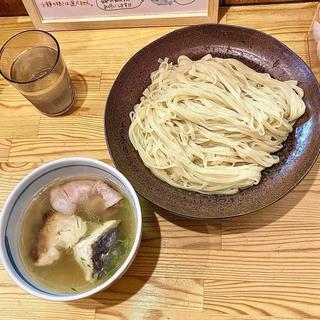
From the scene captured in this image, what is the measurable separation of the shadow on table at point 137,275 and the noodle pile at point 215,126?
6.4 inches

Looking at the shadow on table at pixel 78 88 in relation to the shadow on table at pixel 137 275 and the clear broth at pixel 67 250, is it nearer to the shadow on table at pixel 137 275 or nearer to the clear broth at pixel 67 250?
the clear broth at pixel 67 250

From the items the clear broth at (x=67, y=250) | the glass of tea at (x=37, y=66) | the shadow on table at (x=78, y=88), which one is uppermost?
the glass of tea at (x=37, y=66)

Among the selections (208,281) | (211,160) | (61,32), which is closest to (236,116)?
(211,160)

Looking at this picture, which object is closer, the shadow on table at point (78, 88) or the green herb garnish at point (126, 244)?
the green herb garnish at point (126, 244)

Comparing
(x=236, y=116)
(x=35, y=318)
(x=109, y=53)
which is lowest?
(x=35, y=318)

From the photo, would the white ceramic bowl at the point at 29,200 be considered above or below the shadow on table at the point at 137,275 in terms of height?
above

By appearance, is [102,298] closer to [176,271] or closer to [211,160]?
[176,271]

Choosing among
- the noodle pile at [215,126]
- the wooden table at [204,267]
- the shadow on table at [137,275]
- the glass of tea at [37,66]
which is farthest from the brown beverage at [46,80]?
the shadow on table at [137,275]

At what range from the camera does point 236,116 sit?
125cm

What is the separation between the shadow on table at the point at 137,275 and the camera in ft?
3.94

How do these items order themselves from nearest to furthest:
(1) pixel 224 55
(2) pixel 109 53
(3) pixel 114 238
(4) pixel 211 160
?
(3) pixel 114 238, (4) pixel 211 160, (1) pixel 224 55, (2) pixel 109 53

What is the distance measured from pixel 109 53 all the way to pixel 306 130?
730 mm

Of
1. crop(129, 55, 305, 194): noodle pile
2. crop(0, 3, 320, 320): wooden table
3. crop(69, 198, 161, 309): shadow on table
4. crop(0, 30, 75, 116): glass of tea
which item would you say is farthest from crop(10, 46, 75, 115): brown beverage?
crop(69, 198, 161, 309): shadow on table

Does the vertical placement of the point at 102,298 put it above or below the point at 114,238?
below
